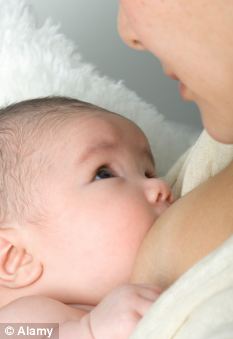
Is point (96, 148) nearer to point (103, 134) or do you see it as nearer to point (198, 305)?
point (103, 134)

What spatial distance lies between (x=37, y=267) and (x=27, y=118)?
23 centimetres

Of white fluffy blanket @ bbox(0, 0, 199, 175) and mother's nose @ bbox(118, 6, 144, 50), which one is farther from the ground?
mother's nose @ bbox(118, 6, 144, 50)

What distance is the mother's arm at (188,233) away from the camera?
0.86 meters

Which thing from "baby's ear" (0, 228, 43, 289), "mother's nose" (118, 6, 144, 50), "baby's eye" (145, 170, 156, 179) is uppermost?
"mother's nose" (118, 6, 144, 50)

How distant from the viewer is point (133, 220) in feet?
3.30

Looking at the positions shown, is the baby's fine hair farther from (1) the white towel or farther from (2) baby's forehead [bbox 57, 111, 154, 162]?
(1) the white towel

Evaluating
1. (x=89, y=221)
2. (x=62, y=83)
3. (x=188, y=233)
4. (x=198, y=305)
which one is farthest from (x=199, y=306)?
(x=62, y=83)

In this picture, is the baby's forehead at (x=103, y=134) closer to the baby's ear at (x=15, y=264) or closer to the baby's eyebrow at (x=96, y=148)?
the baby's eyebrow at (x=96, y=148)

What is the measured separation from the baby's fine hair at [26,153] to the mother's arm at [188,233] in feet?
0.56

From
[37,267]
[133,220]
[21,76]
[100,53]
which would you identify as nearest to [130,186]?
[133,220]

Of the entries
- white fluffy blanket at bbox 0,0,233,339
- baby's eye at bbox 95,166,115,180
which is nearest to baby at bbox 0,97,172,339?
baby's eye at bbox 95,166,115,180

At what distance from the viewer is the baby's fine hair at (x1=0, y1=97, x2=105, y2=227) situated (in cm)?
104

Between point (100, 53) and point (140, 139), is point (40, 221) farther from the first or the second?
point (100, 53)

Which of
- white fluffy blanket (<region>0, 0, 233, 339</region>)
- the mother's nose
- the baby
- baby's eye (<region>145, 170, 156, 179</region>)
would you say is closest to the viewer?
the mother's nose
